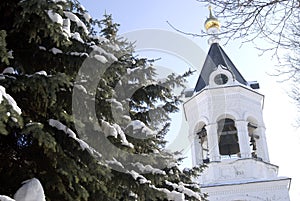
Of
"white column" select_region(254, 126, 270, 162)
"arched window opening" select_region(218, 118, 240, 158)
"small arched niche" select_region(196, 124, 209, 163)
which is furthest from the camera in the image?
"small arched niche" select_region(196, 124, 209, 163)

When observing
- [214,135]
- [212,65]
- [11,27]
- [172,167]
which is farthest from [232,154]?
[11,27]

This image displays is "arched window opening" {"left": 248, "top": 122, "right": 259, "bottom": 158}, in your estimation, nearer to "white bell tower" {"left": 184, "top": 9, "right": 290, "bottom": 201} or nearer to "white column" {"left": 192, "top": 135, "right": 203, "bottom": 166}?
"white bell tower" {"left": 184, "top": 9, "right": 290, "bottom": 201}

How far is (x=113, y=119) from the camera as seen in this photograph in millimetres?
5980

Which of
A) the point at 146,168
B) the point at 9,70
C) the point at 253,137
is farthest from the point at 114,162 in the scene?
the point at 253,137

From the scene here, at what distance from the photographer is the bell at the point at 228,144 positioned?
16.2 m

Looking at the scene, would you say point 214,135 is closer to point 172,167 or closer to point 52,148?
point 172,167

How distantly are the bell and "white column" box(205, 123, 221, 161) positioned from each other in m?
0.45

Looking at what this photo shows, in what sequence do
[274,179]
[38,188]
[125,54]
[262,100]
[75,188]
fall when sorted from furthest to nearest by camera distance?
[262,100] → [274,179] → [125,54] → [75,188] → [38,188]

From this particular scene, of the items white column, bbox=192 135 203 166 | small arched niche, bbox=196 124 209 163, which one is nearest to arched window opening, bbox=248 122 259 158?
small arched niche, bbox=196 124 209 163

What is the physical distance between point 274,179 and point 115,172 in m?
10.3

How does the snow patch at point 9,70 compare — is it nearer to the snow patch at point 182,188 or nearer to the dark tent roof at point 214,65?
the snow patch at point 182,188

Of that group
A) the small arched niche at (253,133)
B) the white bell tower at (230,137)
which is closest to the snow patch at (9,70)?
the white bell tower at (230,137)

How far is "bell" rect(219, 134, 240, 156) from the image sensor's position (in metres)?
16.2

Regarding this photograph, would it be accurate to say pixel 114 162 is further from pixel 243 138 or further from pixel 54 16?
pixel 243 138
